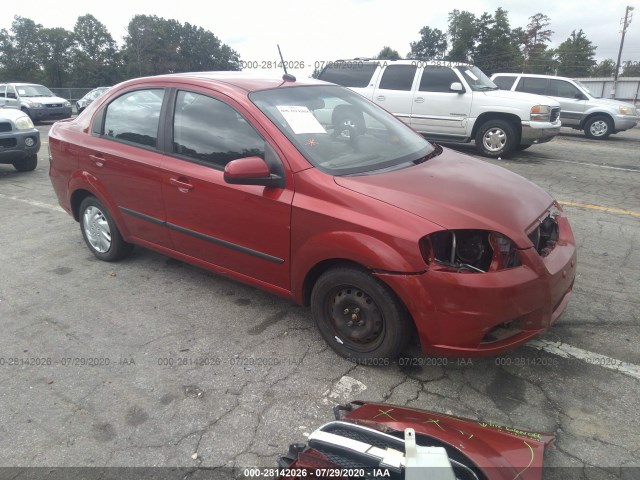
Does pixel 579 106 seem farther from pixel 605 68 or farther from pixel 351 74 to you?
pixel 605 68

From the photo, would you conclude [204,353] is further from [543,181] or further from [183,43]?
[183,43]

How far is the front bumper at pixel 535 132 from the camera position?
376 inches

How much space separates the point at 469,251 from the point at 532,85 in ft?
42.6

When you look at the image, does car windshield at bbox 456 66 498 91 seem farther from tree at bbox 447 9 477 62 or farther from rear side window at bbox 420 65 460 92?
tree at bbox 447 9 477 62

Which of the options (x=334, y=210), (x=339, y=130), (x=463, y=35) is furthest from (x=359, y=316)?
(x=463, y=35)

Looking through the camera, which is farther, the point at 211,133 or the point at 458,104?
the point at 458,104

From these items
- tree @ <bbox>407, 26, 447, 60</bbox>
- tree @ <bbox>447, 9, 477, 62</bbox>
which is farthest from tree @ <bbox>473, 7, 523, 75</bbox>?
tree @ <bbox>407, 26, 447, 60</bbox>

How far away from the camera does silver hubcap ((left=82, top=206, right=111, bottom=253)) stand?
4438 mm

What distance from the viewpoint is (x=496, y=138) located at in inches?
387

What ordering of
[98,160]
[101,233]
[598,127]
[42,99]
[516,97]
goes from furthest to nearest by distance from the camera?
[42,99] < [598,127] < [516,97] < [101,233] < [98,160]

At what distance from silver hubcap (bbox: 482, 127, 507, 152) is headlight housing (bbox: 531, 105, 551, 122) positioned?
2.01 ft

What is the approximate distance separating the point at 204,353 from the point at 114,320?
895 millimetres

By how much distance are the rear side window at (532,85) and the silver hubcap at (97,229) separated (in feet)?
41.5

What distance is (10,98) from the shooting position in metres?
19.5
